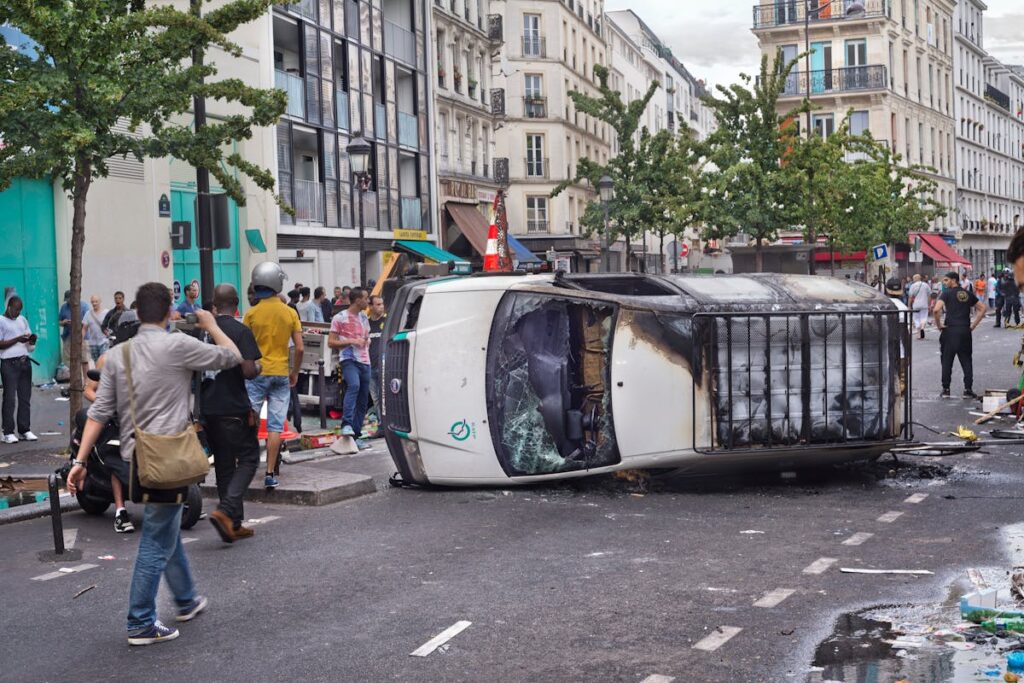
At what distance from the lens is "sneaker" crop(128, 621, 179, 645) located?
253 inches

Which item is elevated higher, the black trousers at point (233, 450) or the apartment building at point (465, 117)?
the apartment building at point (465, 117)

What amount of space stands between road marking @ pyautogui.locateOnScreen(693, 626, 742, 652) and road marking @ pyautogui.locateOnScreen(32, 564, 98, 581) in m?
4.10

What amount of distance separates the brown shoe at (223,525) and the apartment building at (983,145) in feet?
254

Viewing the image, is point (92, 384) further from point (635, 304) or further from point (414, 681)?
point (414, 681)

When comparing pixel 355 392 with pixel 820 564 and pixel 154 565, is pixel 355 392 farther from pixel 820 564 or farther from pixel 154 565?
pixel 154 565

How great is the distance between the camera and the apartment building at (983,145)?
8531 cm

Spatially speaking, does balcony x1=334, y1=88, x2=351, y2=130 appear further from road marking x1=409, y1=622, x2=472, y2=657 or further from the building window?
road marking x1=409, y1=622, x2=472, y2=657

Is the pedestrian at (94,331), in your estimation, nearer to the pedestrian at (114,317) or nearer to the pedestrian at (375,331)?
the pedestrian at (114,317)

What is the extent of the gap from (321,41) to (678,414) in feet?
93.5

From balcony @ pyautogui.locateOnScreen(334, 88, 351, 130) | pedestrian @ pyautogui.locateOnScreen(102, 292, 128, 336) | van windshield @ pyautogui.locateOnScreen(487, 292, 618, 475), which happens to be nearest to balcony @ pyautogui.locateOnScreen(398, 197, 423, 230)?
balcony @ pyautogui.locateOnScreen(334, 88, 351, 130)

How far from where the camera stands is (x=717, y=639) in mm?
6160

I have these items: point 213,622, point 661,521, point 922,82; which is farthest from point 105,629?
point 922,82

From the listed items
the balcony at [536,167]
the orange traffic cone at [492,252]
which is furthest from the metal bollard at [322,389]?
the balcony at [536,167]

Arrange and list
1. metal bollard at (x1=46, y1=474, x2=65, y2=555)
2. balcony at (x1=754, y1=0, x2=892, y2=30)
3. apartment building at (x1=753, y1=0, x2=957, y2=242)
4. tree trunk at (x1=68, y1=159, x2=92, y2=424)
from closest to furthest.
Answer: metal bollard at (x1=46, y1=474, x2=65, y2=555), tree trunk at (x1=68, y1=159, x2=92, y2=424), balcony at (x1=754, y1=0, x2=892, y2=30), apartment building at (x1=753, y1=0, x2=957, y2=242)
